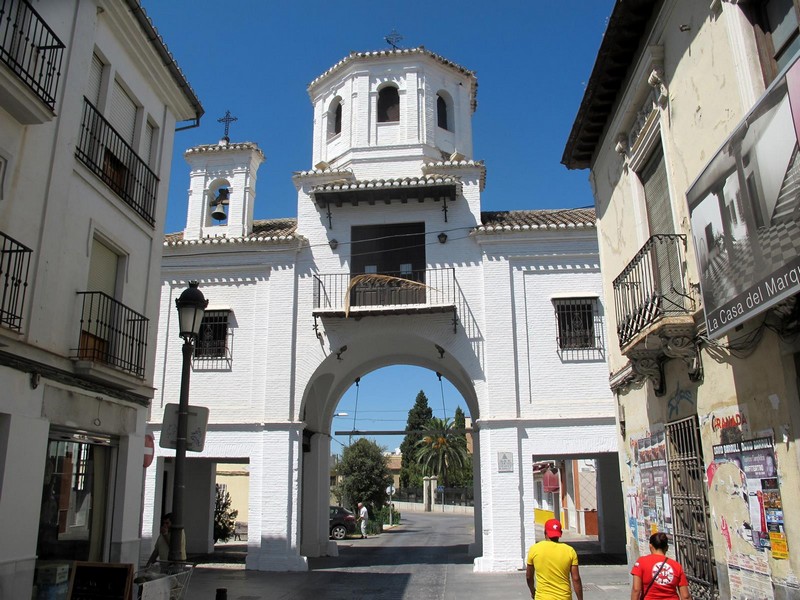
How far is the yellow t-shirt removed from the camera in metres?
6.24

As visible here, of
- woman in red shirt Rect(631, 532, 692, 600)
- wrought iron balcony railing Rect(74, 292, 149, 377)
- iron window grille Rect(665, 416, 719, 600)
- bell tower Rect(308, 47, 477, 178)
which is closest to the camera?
woman in red shirt Rect(631, 532, 692, 600)

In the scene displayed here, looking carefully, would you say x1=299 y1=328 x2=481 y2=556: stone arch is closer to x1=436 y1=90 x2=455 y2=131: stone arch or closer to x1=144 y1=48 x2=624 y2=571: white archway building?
x1=144 y1=48 x2=624 y2=571: white archway building

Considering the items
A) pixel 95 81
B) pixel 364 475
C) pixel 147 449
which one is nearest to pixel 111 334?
pixel 147 449

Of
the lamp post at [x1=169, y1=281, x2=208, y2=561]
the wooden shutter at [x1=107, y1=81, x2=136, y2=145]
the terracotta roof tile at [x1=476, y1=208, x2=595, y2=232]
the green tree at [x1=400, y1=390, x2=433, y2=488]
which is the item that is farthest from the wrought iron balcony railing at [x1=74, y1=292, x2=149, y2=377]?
A: the green tree at [x1=400, y1=390, x2=433, y2=488]

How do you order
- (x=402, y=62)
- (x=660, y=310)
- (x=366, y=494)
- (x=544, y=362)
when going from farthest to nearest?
(x=366, y=494) < (x=402, y=62) < (x=544, y=362) < (x=660, y=310)

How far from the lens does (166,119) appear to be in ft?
41.6

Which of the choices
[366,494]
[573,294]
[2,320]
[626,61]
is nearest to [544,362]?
[573,294]

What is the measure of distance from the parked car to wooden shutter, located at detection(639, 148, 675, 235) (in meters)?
22.2

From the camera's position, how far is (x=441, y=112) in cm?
2181

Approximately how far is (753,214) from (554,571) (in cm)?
356

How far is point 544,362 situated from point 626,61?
895 cm

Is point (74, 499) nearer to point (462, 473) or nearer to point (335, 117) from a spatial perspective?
point (335, 117)

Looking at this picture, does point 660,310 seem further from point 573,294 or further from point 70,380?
point 573,294

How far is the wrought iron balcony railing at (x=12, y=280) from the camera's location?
7672mm
